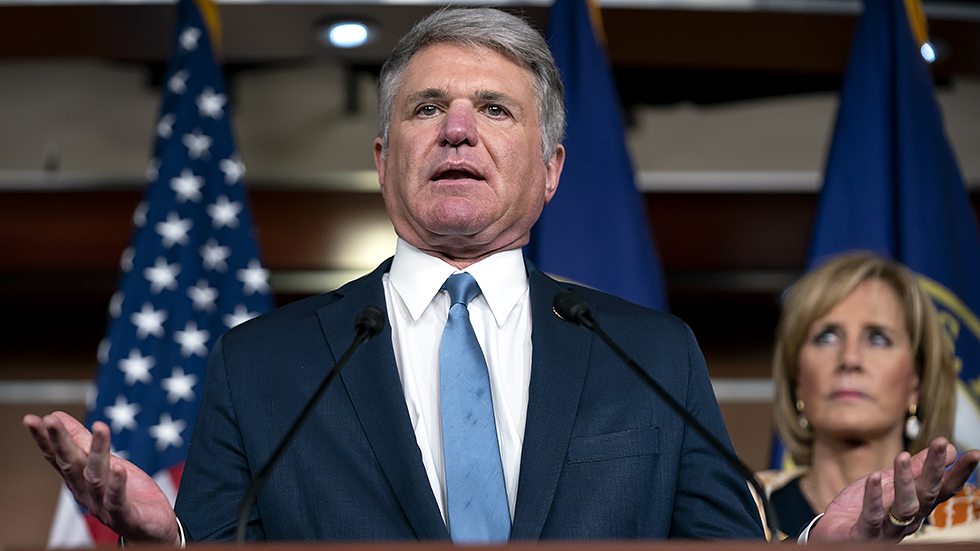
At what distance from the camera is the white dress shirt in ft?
4.78

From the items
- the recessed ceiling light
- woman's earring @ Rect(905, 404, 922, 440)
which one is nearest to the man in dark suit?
woman's earring @ Rect(905, 404, 922, 440)

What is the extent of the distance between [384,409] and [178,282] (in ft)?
6.05

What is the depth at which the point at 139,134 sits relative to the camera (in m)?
4.23

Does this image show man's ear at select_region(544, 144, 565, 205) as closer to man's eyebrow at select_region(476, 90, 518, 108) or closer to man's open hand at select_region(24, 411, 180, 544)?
man's eyebrow at select_region(476, 90, 518, 108)

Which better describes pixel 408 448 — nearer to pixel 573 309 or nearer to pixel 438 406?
pixel 438 406

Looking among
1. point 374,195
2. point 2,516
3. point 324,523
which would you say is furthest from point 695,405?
point 2,516

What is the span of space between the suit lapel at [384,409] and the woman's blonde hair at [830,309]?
64.5 inches

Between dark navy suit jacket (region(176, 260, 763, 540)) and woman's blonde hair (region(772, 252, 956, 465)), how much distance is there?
1.37 metres

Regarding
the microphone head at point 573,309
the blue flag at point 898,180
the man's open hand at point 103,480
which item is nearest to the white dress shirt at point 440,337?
the microphone head at point 573,309

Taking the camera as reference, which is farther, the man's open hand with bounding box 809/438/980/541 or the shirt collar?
the shirt collar

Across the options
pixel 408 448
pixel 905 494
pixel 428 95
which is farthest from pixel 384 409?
pixel 905 494

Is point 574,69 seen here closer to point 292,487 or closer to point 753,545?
point 292,487

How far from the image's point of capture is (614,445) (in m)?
1.43

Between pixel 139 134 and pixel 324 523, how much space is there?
3.28 m
